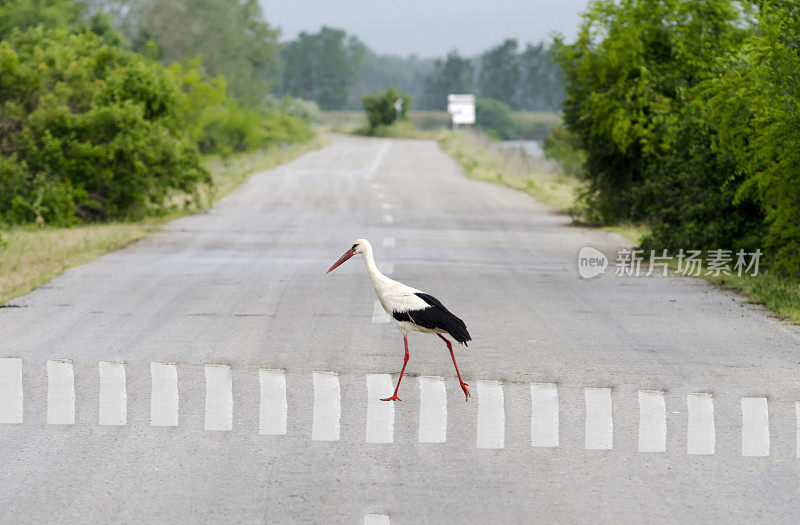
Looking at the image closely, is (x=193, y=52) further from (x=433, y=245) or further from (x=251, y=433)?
(x=251, y=433)

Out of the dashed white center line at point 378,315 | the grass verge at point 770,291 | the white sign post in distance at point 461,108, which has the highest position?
the dashed white center line at point 378,315

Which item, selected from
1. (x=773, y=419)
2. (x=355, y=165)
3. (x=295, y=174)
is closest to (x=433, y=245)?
(x=773, y=419)

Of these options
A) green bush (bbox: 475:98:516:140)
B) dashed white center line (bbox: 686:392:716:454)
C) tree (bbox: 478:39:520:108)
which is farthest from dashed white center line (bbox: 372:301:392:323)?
tree (bbox: 478:39:520:108)

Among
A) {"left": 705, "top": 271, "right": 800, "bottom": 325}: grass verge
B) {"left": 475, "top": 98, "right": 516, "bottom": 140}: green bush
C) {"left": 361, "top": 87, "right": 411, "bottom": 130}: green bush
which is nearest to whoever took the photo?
{"left": 705, "top": 271, "right": 800, "bottom": 325}: grass verge

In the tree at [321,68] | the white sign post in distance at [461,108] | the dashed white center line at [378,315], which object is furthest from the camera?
the tree at [321,68]

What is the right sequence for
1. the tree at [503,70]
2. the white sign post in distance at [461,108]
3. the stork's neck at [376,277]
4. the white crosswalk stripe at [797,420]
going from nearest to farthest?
the white crosswalk stripe at [797,420], the stork's neck at [376,277], the white sign post in distance at [461,108], the tree at [503,70]

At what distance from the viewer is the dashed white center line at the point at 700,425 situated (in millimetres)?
6734

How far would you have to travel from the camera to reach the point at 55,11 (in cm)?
5881

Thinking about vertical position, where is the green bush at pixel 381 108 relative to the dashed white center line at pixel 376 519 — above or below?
below

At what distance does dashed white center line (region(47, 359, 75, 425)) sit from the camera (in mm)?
7395

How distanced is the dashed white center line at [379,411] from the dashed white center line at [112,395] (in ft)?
5.39

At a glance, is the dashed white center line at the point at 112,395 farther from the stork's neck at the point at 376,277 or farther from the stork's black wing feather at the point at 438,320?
the stork's black wing feather at the point at 438,320

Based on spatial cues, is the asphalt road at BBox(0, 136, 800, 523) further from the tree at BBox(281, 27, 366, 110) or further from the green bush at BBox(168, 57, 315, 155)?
the tree at BBox(281, 27, 366, 110)

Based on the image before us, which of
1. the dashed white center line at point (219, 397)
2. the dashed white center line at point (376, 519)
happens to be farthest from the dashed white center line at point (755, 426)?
the dashed white center line at point (219, 397)
